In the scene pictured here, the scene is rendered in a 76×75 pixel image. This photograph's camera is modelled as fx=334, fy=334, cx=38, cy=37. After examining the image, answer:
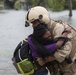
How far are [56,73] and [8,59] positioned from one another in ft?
14.9

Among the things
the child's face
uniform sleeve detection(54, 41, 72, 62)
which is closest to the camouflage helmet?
the child's face

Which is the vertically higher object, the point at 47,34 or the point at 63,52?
the point at 47,34

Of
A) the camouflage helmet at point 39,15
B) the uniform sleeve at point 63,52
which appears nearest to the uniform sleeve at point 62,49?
the uniform sleeve at point 63,52

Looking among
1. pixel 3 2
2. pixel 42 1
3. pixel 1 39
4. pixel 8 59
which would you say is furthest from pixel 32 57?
pixel 3 2

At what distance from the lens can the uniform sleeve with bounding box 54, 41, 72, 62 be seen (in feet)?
9.52

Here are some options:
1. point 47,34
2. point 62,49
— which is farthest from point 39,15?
point 62,49

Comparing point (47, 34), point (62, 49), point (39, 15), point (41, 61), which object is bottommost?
point (41, 61)

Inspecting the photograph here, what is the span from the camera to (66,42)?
9.61 feet

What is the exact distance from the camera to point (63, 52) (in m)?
2.91

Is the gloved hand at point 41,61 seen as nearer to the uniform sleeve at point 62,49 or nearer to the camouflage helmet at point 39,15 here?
the uniform sleeve at point 62,49

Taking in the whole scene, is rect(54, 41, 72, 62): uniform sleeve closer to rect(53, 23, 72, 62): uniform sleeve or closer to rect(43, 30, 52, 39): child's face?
rect(53, 23, 72, 62): uniform sleeve

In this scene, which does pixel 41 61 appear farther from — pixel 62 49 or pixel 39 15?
pixel 39 15

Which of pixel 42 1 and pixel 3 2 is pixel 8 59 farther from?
pixel 3 2

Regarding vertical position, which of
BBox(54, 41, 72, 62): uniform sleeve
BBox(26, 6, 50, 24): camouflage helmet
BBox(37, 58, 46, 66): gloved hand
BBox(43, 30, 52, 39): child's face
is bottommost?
BBox(37, 58, 46, 66): gloved hand
